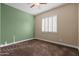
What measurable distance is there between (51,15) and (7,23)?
4.56 feet

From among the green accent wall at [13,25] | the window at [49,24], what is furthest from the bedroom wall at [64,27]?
the green accent wall at [13,25]

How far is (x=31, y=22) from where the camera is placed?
1679 millimetres

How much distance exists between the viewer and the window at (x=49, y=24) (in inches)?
58.6

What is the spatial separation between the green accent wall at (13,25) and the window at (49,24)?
0.48m

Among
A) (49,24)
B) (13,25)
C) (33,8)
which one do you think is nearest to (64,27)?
(49,24)

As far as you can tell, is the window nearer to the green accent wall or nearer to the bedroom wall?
the bedroom wall

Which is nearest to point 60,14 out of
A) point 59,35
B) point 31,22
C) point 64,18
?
point 64,18

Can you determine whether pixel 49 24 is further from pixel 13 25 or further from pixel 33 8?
pixel 13 25

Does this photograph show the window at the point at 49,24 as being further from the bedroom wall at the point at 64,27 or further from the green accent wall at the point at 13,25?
the green accent wall at the point at 13,25

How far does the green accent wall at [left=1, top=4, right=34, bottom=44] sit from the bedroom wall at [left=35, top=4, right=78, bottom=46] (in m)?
0.41

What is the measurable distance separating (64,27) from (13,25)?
5.31ft

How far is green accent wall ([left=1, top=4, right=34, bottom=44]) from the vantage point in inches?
70.9

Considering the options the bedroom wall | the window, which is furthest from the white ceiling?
the window

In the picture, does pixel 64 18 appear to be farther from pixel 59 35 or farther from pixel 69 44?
pixel 69 44
